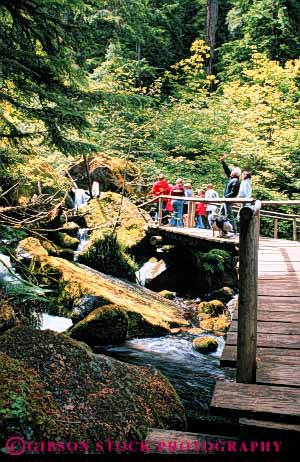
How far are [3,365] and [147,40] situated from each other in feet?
83.9

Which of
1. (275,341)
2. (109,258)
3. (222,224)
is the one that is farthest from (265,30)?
(275,341)

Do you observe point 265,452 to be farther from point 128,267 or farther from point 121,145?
point 121,145

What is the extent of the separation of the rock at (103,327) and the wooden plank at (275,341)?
4.85m

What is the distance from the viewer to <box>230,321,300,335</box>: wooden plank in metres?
4.34

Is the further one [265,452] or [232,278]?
[232,278]

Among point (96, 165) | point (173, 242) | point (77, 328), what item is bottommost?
point (77, 328)

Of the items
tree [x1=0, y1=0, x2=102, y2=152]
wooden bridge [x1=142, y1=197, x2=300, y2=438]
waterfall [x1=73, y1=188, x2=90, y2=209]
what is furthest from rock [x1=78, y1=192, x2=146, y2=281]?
wooden bridge [x1=142, y1=197, x2=300, y2=438]

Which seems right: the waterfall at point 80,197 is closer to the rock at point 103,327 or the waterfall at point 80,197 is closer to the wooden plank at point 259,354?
the rock at point 103,327

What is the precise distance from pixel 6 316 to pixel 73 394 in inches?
151

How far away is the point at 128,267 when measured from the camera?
523 inches

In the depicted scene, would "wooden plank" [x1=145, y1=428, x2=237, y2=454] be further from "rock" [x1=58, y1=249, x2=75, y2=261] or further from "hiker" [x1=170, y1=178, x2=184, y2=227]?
"hiker" [x1=170, y1=178, x2=184, y2=227]

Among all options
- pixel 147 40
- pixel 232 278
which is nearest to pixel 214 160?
pixel 232 278

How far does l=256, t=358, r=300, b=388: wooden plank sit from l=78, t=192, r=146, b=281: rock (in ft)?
29.2

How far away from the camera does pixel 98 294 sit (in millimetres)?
9461
